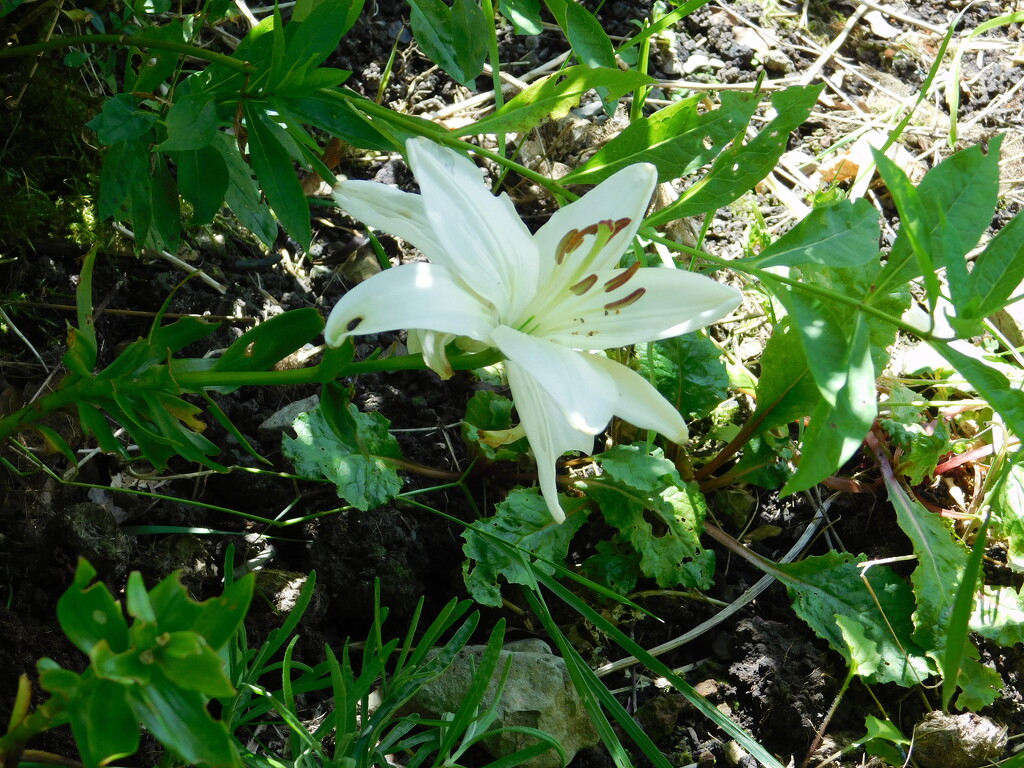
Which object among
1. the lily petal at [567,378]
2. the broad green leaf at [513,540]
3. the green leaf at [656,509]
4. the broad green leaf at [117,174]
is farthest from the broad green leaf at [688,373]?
the broad green leaf at [117,174]

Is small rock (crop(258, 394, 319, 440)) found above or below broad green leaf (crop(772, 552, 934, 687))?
above

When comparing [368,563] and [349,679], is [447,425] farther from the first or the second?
[349,679]

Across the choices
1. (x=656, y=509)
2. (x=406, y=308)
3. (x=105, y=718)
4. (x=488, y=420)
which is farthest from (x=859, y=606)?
(x=105, y=718)

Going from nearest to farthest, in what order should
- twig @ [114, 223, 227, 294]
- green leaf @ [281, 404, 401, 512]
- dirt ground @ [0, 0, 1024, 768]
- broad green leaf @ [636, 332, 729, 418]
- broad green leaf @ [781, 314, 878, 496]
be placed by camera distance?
1. broad green leaf @ [781, 314, 878, 496]
2. dirt ground @ [0, 0, 1024, 768]
3. green leaf @ [281, 404, 401, 512]
4. twig @ [114, 223, 227, 294]
5. broad green leaf @ [636, 332, 729, 418]

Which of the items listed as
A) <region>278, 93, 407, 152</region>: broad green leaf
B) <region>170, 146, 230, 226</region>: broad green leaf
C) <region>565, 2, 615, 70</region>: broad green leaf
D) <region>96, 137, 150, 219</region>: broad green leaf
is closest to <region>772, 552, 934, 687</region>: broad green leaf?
<region>565, 2, 615, 70</region>: broad green leaf

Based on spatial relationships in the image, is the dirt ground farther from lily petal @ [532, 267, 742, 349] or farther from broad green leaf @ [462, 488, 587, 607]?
lily petal @ [532, 267, 742, 349]

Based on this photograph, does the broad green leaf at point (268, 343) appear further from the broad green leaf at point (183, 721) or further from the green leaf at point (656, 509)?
the green leaf at point (656, 509)

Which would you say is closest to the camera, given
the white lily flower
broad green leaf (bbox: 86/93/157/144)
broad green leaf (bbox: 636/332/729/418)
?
the white lily flower
